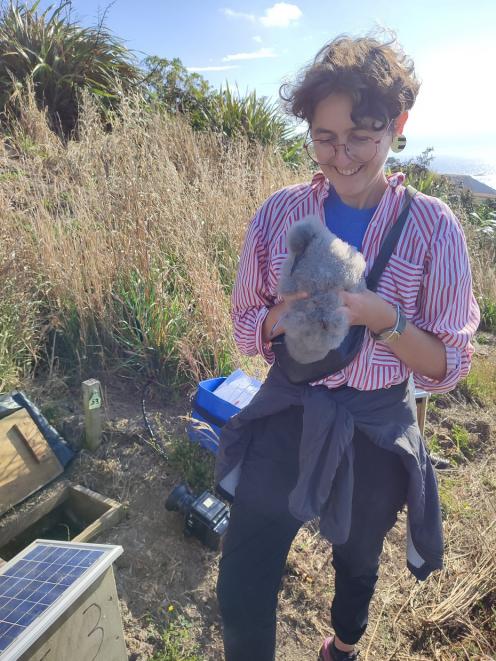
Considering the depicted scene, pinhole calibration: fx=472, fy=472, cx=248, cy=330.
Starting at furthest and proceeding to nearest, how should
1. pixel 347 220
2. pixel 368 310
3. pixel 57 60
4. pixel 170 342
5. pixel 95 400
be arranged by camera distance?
pixel 57 60 < pixel 170 342 < pixel 95 400 < pixel 347 220 < pixel 368 310

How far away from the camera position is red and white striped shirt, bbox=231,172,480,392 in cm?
135

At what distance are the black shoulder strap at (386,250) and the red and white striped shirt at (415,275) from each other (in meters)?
0.01

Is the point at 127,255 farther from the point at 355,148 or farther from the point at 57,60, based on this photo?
the point at 57,60

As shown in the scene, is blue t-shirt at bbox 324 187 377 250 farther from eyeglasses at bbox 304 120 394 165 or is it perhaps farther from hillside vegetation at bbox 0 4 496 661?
hillside vegetation at bbox 0 4 496 661

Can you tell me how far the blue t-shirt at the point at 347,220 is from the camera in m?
1.44

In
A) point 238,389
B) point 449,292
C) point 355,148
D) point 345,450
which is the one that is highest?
point 355,148

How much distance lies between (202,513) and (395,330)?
56.3 inches

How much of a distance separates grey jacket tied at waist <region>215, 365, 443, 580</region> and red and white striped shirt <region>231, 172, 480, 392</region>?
0.06m

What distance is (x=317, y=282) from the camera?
3.66ft

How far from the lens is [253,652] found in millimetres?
1406

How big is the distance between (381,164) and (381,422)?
30.1 inches

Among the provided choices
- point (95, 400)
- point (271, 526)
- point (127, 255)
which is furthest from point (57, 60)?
point (271, 526)

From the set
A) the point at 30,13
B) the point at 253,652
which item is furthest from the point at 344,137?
the point at 30,13

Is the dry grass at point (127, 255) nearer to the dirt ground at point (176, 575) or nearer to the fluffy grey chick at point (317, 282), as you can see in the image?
the dirt ground at point (176, 575)
